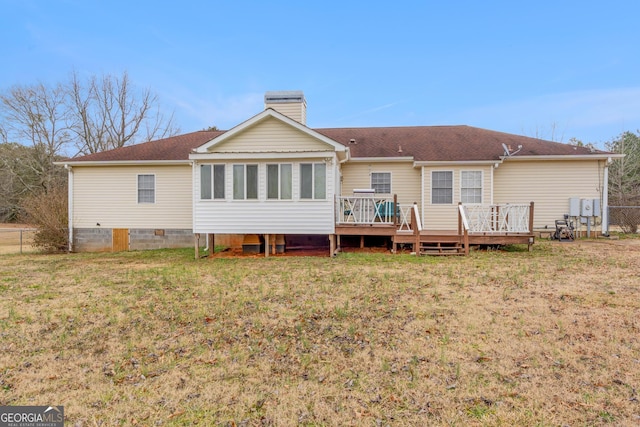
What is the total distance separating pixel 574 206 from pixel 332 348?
515 inches

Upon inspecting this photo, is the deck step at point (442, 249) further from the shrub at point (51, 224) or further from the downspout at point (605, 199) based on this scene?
the shrub at point (51, 224)

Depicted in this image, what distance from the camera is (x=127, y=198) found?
47.5 feet

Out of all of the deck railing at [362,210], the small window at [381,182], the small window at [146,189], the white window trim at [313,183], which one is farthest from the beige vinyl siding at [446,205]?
the small window at [146,189]

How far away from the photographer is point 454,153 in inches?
543

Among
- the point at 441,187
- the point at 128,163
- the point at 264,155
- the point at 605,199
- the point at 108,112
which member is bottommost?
the point at 605,199

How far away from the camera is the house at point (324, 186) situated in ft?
36.9

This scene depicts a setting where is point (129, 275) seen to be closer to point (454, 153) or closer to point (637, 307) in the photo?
point (637, 307)

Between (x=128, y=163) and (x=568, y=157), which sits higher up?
(x=568, y=157)

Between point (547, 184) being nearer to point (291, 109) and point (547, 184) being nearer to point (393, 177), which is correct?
point (393, 177)

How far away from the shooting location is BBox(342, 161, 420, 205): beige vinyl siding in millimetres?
13984

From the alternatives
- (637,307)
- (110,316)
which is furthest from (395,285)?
(110,316)

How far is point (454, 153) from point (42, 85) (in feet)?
102

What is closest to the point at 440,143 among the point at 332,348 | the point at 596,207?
the point at 596,207

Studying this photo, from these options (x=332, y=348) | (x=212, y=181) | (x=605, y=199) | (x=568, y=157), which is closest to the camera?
(x=332, y=348)
